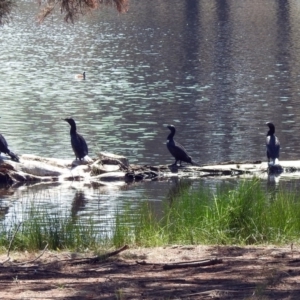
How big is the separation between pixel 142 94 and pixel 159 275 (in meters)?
25.3

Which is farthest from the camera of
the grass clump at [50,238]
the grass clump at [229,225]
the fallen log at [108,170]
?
the fallen log at [108,170]

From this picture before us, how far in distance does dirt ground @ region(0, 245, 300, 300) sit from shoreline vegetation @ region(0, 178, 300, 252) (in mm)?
892

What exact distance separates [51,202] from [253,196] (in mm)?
6365

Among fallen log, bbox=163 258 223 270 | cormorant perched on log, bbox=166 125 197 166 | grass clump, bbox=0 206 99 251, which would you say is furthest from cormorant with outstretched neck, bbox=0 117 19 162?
fallen log, bbox=163 258 223 270

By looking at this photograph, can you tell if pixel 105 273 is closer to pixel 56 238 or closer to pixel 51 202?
pixel 56 238

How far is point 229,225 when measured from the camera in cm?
966

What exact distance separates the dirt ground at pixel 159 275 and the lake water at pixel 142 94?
18.7ft

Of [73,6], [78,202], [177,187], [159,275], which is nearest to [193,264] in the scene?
[159,275]

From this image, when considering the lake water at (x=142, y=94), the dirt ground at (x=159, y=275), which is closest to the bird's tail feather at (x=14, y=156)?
the lake water at (x=142, y=94)

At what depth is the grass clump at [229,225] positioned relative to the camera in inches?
367

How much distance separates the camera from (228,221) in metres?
9.69

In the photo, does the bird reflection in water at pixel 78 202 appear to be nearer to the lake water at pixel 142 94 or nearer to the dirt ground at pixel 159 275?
the lake water at pixel 142 94

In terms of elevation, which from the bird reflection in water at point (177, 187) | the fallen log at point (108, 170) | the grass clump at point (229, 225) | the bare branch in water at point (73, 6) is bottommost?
the bird reflection in water at point (177, 187)

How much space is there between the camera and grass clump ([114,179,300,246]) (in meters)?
9.31
